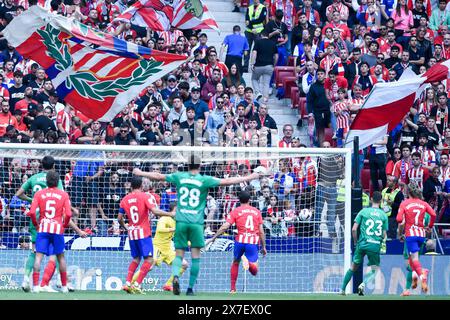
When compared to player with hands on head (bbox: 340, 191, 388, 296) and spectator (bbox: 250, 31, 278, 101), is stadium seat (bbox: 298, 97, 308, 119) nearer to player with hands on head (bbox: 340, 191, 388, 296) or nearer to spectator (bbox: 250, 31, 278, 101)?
spectator (bbox: 250, 31, 278, 101)

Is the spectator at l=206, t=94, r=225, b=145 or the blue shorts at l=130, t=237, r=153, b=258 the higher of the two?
the spectator at l=206, t=94, r=225, b=145

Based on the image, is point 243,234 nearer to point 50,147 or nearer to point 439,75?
point 50,147

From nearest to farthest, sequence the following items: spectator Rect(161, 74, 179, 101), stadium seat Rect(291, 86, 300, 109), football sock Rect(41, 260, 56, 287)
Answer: football sock Rect(41, 260, 56, 287) → spectator Rect(161, 74, 179, 101) → stadium seat Rect(291, 86, 300, 109)

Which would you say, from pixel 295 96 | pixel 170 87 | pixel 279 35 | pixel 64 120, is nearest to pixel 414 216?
pixel 64 120

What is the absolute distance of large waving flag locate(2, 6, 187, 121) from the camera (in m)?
21.8

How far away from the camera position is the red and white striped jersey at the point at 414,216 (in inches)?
797

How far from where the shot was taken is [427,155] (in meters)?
26.0

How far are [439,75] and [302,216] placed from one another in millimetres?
3561

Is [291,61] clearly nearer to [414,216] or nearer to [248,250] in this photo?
[414,216]

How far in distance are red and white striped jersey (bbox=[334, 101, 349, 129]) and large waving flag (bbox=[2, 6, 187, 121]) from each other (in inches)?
219

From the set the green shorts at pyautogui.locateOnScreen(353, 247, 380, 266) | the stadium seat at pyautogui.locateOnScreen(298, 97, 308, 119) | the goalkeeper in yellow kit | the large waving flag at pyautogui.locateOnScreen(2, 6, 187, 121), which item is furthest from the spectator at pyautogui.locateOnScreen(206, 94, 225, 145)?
the green shorts at pyautogui.locateOnScreen(353, 247, 380, 266)

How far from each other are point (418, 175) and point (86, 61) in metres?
7.67

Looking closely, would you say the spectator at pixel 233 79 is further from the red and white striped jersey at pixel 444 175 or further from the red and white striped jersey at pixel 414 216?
the red and white striped jersey at pixel 414 216

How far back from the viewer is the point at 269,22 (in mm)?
28328
